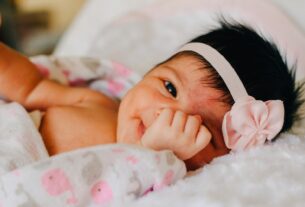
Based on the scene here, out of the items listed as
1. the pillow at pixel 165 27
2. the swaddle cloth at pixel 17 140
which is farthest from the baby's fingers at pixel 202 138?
the pillow at pixel 165 27

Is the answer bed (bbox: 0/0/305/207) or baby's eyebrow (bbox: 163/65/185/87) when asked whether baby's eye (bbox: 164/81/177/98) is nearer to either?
baby's eyebrow (bbox: 163/65/185/87)

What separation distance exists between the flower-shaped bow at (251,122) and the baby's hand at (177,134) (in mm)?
47

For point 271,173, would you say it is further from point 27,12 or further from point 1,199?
point 27,12

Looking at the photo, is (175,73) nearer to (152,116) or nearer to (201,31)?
(152,116)

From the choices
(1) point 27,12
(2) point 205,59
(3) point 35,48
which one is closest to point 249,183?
(2) point 205,59

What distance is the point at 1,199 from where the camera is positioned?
674mm

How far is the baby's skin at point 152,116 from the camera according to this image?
81 cm

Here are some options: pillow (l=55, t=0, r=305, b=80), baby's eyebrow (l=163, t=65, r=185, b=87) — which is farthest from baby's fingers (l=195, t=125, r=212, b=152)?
pillow (l=55, t=0, r=305, b=80)

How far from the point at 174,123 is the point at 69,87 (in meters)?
0.41

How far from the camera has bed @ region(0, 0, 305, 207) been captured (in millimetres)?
686

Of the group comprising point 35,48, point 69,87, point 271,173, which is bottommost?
point 35,48

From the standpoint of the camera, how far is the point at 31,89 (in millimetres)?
1081

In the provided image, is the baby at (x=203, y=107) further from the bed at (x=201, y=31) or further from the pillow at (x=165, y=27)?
the pillow at (x=165, y=27)

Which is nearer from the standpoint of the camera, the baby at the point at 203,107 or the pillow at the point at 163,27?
the baby at the point at 203,107
